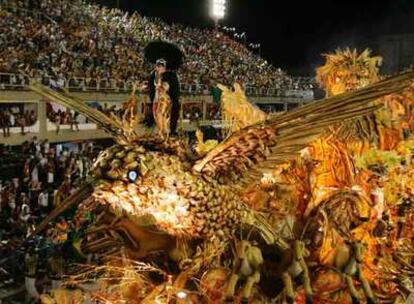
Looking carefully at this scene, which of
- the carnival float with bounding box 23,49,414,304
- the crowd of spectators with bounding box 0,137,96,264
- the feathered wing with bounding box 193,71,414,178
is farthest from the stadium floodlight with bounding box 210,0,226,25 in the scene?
the feathered wing with bounding box 193,71,414,178

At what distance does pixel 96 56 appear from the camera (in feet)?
71.1

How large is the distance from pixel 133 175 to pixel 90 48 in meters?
18.0

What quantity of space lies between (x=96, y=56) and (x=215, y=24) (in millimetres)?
20422

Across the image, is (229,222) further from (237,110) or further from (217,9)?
(217,9)

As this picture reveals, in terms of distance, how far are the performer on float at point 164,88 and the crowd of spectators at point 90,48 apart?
9.20 meters

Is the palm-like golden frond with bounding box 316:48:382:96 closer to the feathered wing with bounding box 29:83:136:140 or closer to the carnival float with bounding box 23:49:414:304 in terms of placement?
the carnival float with bounding box 23:49:414:304

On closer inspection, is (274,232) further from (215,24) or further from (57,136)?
(215,24)

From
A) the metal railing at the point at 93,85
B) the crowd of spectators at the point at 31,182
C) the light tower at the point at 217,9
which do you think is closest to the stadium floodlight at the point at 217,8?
the light tower at the point at 217,9

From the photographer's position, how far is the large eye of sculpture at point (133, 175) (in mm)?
4246

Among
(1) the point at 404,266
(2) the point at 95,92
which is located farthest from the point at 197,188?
(2) the point at 95,92

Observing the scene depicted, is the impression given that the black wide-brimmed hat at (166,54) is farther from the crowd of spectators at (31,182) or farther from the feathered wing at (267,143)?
the crowd of spectators at (31,182)

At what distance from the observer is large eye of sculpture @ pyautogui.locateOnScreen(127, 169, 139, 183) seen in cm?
425

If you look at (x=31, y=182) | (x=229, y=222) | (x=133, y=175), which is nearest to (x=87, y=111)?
(x=133, y=175)

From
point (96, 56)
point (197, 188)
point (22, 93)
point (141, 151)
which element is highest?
point (96, 56)
